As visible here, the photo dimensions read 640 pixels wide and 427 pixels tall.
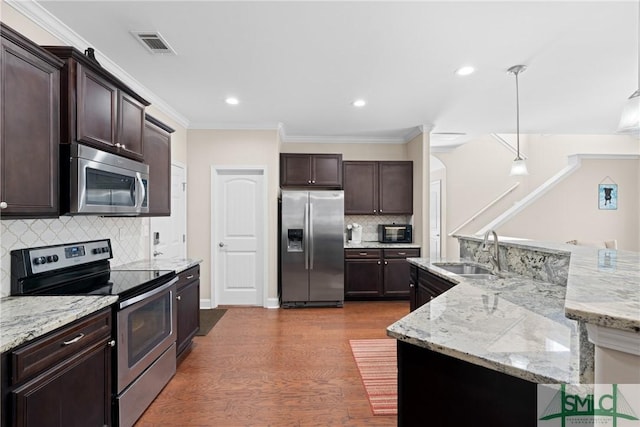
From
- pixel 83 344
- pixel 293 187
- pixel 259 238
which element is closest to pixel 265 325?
pixel 259 238

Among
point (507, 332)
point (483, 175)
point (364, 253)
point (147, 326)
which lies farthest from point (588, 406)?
point (483, 175)

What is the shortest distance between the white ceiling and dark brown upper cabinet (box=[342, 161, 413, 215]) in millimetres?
1130

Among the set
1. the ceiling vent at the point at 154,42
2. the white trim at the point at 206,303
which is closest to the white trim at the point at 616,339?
the ceiling vent at the point at 154,42

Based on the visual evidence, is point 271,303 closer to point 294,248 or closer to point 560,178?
point 294,248

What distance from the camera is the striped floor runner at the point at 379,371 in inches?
88.5

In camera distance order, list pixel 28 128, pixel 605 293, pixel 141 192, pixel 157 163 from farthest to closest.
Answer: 1. pixel 157 163
2. pixel 141 192
3. pixel 28 128
4. pixel 605 293

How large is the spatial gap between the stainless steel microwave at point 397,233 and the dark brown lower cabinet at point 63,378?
409cm

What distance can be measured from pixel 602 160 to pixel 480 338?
6310 millimetres

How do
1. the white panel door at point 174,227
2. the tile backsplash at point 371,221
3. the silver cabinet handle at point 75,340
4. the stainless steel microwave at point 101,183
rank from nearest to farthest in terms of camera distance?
the silver cabinet handle at point 75,340
the stainless steel microwave at point 101,183
the white panel door at point 174,227
the tile backsplash at point 371,221

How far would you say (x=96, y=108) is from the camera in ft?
A: 6.54

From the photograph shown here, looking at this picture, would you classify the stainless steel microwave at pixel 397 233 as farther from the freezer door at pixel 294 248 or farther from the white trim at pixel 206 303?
the white trim at pixel 206 303

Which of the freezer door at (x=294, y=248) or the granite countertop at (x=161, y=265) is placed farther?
the freezer door at (x=294, y=248)

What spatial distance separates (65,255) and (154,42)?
1668mm

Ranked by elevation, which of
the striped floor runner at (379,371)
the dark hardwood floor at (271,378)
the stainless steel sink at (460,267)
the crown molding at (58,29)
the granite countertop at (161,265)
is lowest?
the dark hardwood floor at (271,378)
